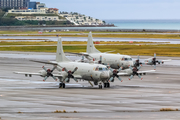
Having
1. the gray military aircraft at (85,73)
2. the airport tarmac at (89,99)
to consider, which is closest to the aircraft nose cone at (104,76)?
the gray military aircraft at (85,73)

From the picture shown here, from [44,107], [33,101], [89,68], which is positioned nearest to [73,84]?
[89,68]

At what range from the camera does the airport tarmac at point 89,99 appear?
34397 mm

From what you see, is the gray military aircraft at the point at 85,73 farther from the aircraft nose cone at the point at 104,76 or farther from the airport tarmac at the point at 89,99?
the airport tarmac at the point at 89,99

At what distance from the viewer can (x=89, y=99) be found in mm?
43438

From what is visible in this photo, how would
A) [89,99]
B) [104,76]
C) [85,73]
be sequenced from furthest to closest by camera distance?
[85,73] → [104,76] → [89,99]

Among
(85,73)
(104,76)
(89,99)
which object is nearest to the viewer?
(89,99)

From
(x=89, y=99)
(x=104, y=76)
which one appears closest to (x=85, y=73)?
(x=104, y=76)

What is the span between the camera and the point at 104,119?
3212 centimetres

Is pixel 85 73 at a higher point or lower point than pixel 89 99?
higher

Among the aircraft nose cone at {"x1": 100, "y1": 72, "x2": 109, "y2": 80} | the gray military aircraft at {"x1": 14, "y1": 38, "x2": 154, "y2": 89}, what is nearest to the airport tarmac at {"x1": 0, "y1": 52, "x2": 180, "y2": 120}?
the gray military aircraft at {"x1": 14, "y1": 38, "x2": 154, "y2": 89}

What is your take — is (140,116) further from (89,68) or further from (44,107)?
(89,68)

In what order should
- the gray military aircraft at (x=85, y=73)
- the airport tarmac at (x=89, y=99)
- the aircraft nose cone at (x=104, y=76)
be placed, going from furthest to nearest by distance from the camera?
the gray military aircraft at (x=85, y=73), the aircraft nose cone at (x=104, y=76), the airport tarmac at (x=89, y=99)

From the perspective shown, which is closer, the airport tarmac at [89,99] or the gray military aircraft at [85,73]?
the airport tarmac at [89,99]

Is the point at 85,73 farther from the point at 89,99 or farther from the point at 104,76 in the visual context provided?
the point at 89,99
